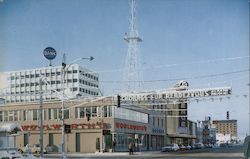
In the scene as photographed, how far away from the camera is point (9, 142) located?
65.9 feet

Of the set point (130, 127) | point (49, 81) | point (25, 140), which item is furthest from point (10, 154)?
point (130, 127)

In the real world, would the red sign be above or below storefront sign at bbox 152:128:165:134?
above

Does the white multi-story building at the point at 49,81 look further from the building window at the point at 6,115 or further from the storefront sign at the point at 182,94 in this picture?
the storefront sign at the point at 182,94

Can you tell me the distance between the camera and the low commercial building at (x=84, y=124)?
183 ft

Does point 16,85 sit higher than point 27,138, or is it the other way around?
point 16,85

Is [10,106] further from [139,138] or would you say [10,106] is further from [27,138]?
[139,138]

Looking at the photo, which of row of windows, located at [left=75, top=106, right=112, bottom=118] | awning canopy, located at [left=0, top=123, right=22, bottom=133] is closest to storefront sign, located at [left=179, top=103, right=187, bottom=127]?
row of windows, located at [left=75, top=106, right=112, bottom=118]

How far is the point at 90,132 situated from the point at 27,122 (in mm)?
9402

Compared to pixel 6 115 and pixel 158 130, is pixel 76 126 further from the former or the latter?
pixel 158 130

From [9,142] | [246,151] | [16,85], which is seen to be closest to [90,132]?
[16,85]

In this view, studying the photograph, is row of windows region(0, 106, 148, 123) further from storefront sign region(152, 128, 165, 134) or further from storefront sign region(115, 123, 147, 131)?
storefront sign region(152, 128, 165, 134)

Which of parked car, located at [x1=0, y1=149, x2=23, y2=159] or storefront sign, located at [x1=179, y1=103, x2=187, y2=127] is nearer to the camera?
parked car, located at [x1=0, y1=149, x2=23, y2=159]

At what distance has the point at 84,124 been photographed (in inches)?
2222

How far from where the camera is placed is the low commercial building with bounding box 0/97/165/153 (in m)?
55.8
